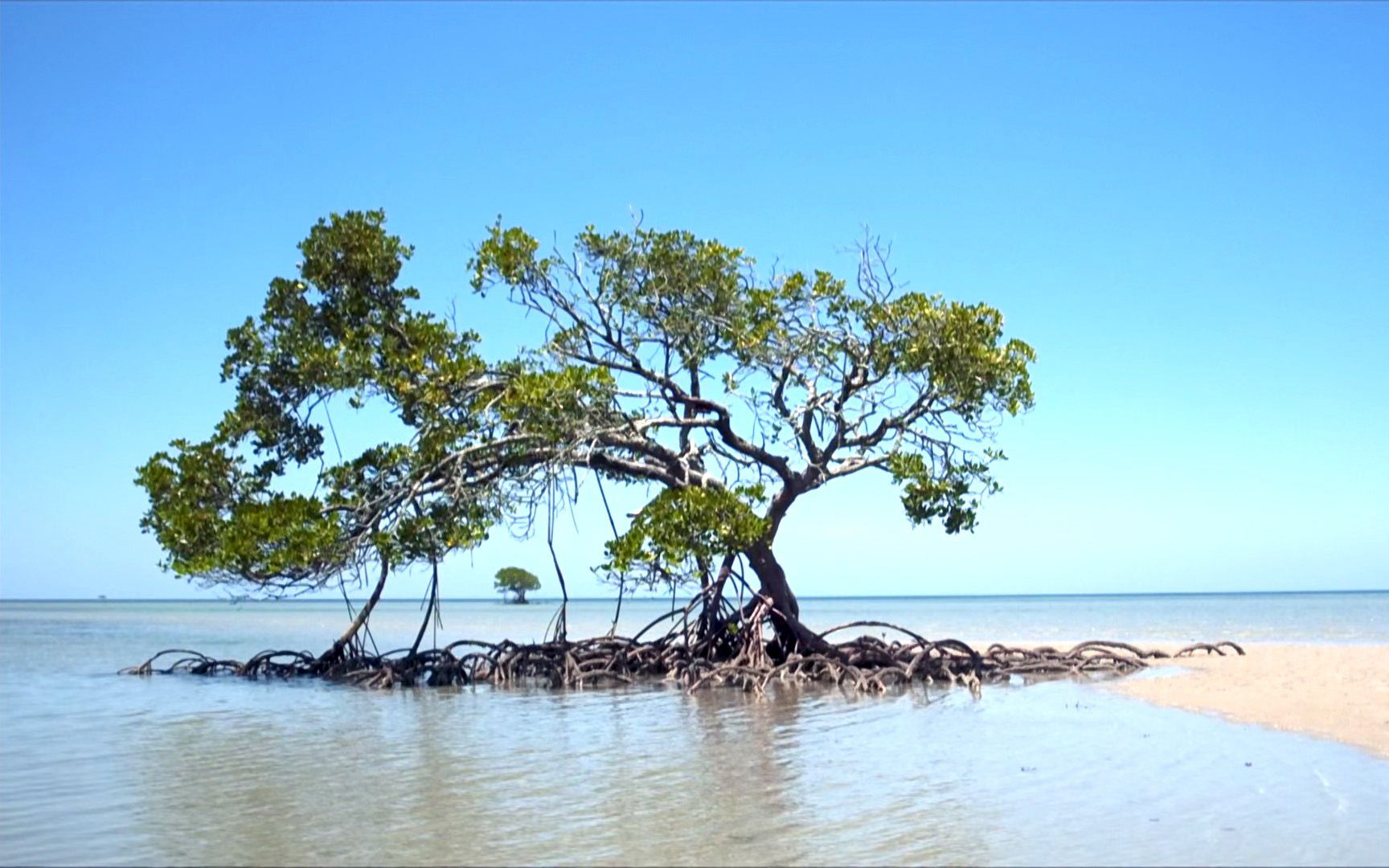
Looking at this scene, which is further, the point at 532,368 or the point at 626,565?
the point at 532,368

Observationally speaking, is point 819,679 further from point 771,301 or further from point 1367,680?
point 1367,680

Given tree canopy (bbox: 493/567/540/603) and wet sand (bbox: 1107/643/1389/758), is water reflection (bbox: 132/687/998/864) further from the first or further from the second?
tree canopy (bbox: 493/567/540/603)

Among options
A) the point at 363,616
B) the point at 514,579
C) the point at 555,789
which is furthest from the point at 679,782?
the point at 514,579

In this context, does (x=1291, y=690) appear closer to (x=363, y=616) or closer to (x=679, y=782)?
(x=679, y=782)

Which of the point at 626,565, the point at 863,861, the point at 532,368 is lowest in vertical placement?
the point at 863,861

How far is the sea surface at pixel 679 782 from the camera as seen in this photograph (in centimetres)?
636

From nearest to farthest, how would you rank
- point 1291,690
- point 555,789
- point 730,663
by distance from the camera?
point 555,789 → point 1291,690 → point 730,663

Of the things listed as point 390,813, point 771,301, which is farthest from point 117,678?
point 390,813

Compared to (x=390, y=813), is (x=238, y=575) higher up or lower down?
higher up

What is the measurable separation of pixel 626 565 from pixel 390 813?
6.11 m

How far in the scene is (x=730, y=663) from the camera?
15195mm

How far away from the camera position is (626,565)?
1330 cm

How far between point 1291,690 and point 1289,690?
10cm

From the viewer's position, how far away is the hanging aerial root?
15.0 m
